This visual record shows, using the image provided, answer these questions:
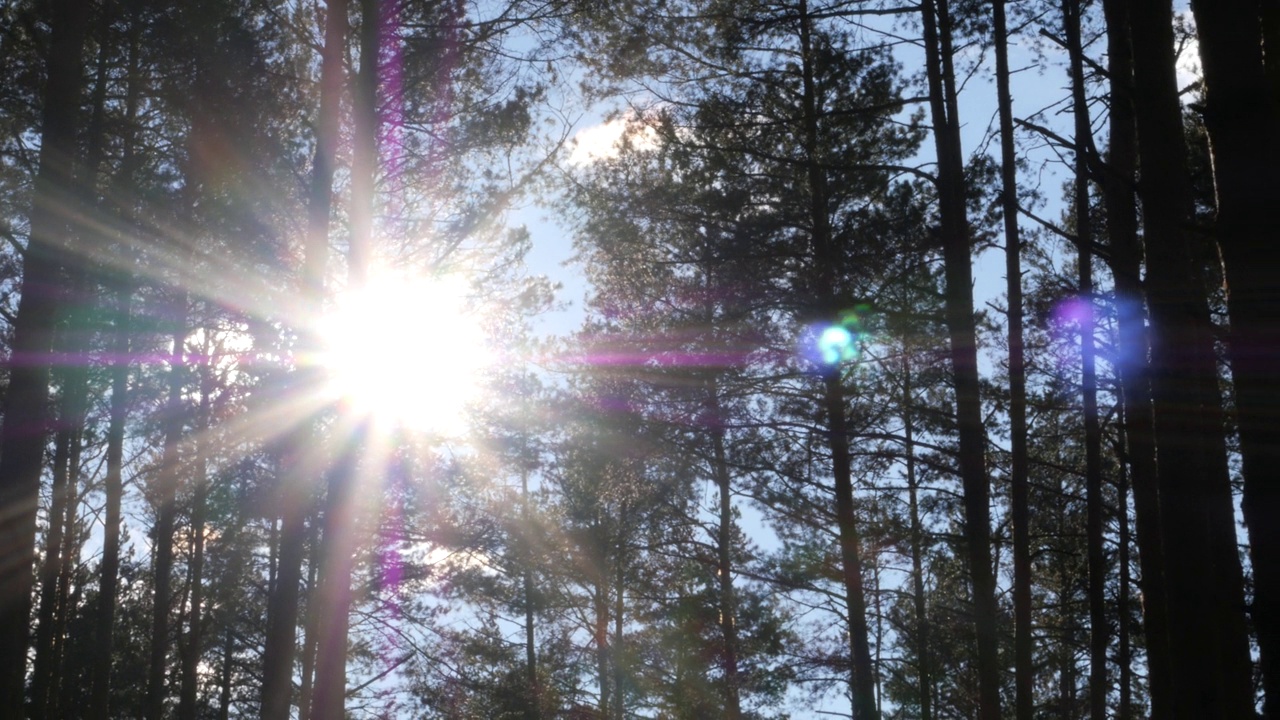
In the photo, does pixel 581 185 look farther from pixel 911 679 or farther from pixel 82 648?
pixel 82 648

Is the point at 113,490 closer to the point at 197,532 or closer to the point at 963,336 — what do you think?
the point at 197,532

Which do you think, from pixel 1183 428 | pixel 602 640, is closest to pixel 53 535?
pixel 602 640

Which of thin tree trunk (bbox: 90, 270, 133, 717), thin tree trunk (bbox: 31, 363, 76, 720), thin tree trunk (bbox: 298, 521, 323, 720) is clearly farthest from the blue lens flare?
thin tree trunk (bbox: 31, 363, 76, 720)

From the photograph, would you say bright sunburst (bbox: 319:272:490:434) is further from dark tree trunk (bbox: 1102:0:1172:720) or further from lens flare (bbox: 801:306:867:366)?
dark tree trunk (bbox: 1102:0:1172:720)

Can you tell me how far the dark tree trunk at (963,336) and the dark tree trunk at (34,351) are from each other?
7.49 meters

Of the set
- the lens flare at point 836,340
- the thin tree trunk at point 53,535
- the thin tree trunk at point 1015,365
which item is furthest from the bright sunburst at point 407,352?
the thin tree trunk at point 1015,365

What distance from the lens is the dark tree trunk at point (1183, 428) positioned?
536cm

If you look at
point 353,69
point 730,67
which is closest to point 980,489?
point 730,67

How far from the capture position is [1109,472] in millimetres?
15680

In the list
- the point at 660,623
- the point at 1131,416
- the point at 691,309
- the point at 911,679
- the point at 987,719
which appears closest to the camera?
the point at 987,719

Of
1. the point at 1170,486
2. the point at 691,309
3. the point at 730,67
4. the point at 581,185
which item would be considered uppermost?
the point at 730,67

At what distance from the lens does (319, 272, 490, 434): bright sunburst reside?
11.6 m

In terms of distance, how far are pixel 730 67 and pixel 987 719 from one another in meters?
7.43

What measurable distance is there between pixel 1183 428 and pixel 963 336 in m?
3.71
